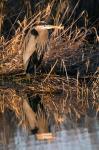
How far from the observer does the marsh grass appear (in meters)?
8.45

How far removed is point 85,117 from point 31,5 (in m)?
6.10

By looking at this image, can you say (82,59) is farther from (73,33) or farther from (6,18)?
(6,18)

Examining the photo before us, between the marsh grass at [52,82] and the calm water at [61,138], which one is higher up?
the marsh grass at [52,82]

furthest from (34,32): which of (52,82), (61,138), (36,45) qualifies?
(61,138)

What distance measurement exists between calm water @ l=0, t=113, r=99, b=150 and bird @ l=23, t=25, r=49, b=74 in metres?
2.54

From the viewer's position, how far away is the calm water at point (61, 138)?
6.45 m

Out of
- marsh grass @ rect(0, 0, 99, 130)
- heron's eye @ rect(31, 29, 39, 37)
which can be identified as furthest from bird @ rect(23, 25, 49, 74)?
marsh grass @ rect(0, 0, 99, 130)

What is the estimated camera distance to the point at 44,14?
11.7 meters

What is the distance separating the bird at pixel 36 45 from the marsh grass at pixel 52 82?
0.25 metres

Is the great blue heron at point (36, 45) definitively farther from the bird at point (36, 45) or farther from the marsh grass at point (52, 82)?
the marsh grass at point (52, 82)

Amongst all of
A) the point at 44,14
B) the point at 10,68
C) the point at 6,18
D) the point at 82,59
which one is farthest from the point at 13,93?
the point at 6,18

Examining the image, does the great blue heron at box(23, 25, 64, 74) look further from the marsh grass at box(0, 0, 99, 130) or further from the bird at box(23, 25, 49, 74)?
the marsh grass at box(0, 0, 99, 130)

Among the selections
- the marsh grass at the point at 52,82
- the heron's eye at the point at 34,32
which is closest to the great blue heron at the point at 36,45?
the heron's eye at the point at 34,32

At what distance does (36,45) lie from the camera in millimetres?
10000
